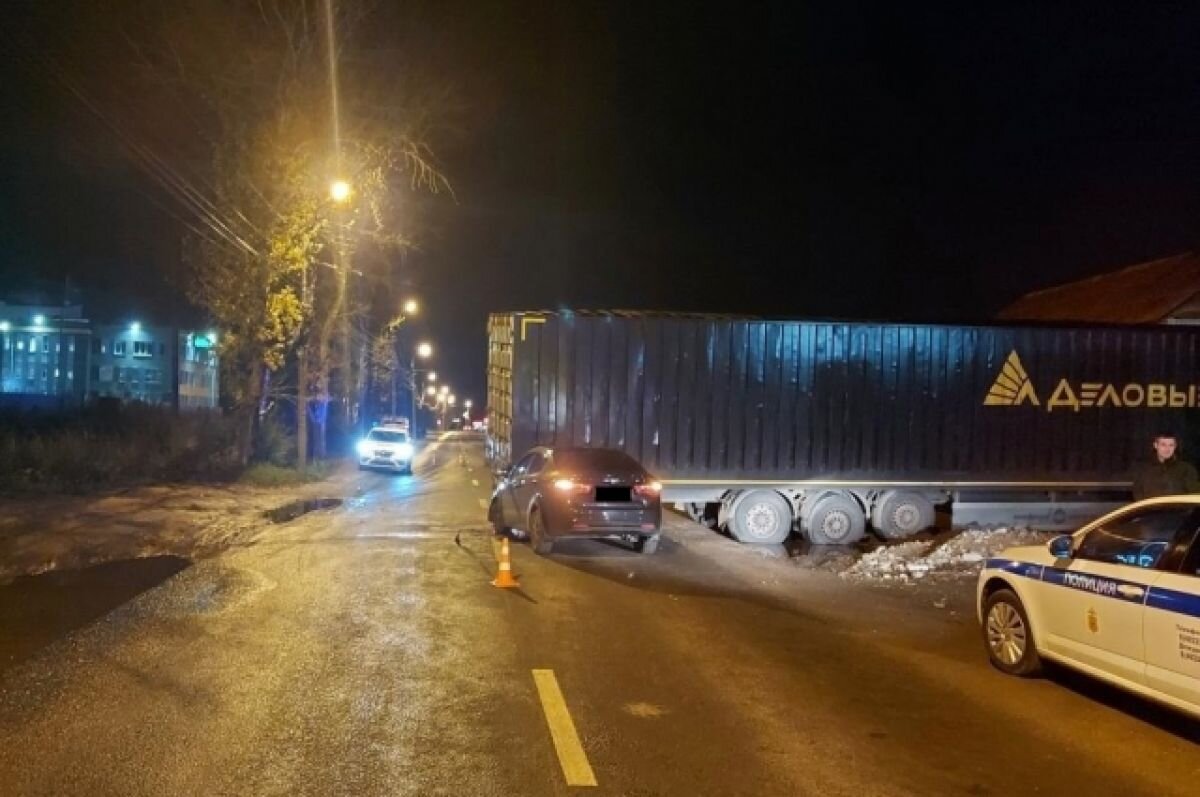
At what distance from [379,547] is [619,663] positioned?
24.4 ft

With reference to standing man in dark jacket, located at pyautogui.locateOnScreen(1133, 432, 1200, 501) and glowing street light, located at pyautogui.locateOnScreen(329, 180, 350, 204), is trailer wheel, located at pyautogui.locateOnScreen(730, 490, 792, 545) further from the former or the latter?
glowing street light, located at pyautogui.locateOnScreen(329, 180, 350, 204)

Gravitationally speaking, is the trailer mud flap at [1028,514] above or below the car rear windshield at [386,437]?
below

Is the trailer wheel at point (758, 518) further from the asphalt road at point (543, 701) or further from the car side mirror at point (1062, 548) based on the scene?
the car side mirror at point (1062, 548)

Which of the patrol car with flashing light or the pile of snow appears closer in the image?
the pile of snow

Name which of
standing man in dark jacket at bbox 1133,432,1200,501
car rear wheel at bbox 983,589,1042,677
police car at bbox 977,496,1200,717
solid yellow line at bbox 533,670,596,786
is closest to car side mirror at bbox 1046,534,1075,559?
police car at bbox 977,496,1200,717

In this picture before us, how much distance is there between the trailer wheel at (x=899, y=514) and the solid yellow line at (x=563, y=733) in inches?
508

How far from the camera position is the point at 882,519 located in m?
20.3

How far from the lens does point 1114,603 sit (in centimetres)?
763

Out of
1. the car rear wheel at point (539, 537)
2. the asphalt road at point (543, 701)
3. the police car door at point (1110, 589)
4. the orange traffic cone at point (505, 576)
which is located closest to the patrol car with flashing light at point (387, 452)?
the car rear wheel at point (539, 537)

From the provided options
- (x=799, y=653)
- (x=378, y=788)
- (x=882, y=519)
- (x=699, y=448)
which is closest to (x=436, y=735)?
(x=378, y=788)

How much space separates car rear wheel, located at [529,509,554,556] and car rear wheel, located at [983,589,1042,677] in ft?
23.5

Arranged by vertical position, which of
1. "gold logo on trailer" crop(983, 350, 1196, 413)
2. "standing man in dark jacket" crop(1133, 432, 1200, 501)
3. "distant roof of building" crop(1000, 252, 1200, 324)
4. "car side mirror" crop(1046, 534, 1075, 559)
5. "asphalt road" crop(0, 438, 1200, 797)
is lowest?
"asphalt road" crop(0, 438, 1200, 797)

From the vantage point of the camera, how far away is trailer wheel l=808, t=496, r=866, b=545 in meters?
20.0

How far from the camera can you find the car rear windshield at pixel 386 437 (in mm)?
37188
